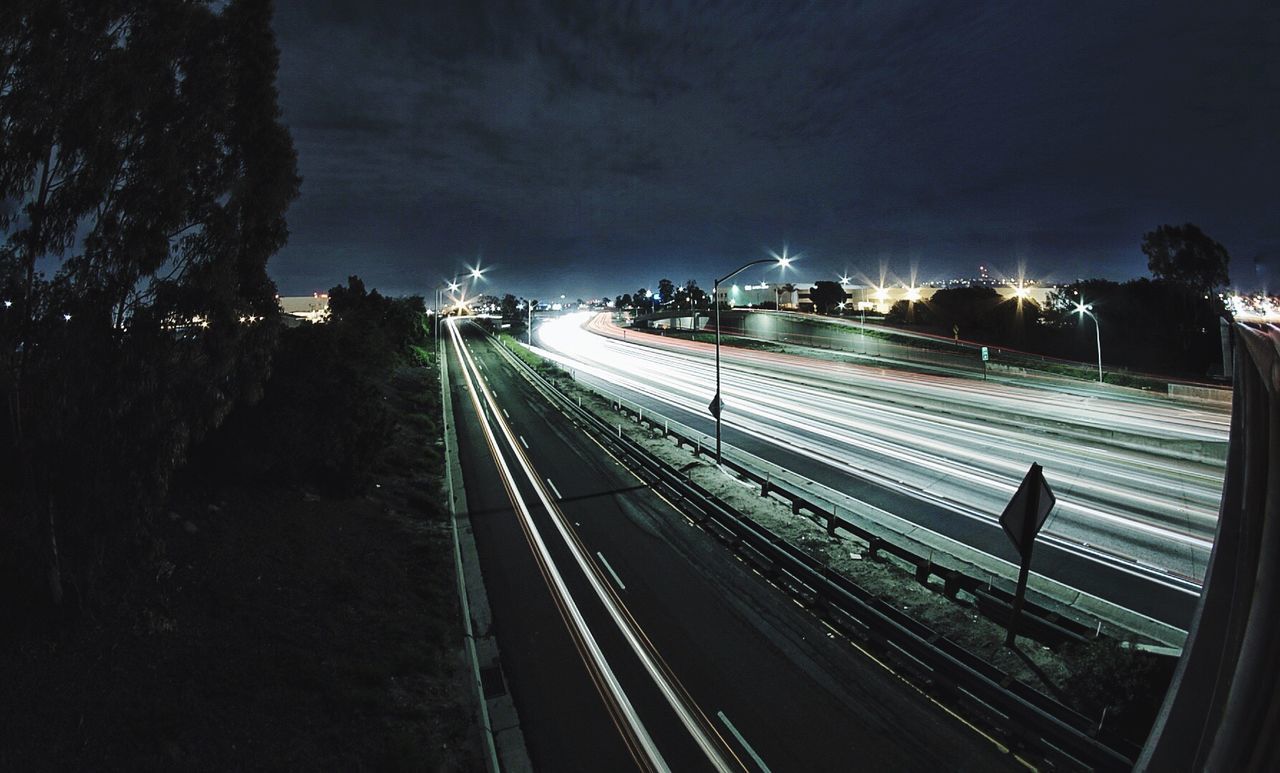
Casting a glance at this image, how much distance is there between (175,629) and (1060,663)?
16361 mm

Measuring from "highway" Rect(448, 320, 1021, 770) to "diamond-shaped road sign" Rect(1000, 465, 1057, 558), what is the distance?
11.6 ft

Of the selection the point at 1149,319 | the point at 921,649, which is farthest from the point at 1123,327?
the point at 921,649

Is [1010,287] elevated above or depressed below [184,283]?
above

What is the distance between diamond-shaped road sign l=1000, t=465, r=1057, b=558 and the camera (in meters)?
11.4

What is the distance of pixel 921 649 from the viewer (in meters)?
11.5

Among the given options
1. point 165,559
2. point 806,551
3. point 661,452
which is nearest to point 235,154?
point 165,559

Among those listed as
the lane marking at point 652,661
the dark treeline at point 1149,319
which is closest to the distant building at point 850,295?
the dark treeline at point 1149,319

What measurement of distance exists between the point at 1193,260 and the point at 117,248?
4028 inches

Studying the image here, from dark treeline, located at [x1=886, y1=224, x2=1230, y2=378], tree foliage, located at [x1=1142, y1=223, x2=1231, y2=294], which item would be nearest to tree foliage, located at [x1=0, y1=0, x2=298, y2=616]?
dark treeline, located at [x1=886, y1=224, x2=1230, y2=378]

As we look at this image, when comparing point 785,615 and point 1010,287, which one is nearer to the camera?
point 785,615

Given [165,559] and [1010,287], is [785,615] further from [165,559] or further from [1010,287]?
[1010,287]

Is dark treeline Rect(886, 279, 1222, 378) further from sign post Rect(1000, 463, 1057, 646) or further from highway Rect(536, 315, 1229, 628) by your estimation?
sign post Rect(1000, 463, 1057, 646)

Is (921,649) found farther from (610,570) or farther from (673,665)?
(610,570)

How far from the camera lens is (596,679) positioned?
37.9ft
